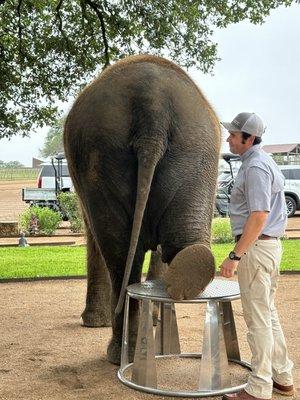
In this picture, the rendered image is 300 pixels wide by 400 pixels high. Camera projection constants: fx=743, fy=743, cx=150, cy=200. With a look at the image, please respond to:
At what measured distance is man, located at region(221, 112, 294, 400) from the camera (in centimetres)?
493

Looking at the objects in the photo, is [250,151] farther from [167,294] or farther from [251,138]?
[167,294]

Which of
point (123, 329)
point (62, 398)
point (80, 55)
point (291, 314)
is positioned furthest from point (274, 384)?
point (80, 55)

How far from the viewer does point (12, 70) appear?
634 inches

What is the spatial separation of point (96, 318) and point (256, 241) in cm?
342

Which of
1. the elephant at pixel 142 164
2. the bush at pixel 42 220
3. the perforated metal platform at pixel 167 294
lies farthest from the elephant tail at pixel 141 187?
the bush at pixel 42 220

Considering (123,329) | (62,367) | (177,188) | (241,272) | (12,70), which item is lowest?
(62,367)

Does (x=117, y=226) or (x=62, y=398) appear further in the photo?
(x=117, y=226)

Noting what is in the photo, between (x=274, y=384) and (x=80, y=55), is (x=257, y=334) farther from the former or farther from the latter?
(x=80, y=55)

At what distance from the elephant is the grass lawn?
21.1 ft

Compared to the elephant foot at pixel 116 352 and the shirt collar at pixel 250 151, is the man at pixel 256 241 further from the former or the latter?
the elephant foot at pixel 116 352

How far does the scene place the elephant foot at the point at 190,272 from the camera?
16.2 feet

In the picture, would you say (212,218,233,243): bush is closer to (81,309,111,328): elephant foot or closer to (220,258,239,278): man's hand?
(81,309,111,328): elephant foot

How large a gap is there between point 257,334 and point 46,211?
15.3 meters

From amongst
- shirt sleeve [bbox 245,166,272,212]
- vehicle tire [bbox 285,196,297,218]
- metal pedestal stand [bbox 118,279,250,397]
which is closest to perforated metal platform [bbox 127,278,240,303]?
metal pedestal stand [bbox 118,279,250,397]
